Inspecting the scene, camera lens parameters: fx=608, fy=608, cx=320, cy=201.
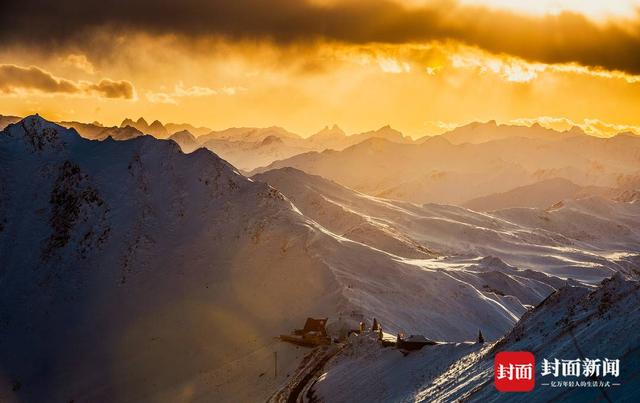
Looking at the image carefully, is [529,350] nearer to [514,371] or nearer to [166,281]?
[514,371]

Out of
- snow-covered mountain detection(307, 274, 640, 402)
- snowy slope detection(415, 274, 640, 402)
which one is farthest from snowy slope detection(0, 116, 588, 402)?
snowy slope detection(415, 274, 640, 402)

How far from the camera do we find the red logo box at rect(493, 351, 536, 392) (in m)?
36.3

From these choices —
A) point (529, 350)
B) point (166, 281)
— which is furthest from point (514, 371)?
point (166, 281)

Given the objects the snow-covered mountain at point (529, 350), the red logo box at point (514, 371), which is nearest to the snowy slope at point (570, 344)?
the snow-covered mountain at point (529, 350)

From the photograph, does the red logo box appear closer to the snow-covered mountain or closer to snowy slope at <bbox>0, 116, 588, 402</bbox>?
the snow-covered mountain

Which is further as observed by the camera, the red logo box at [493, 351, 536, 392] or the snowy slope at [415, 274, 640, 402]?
the red logo box at [493, 351, 536, 392]

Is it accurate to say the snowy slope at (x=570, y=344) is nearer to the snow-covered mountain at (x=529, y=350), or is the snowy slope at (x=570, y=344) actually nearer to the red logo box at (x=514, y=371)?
the snow-covered mountain at (x=529, y=350)

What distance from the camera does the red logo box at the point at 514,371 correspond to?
36344 mm

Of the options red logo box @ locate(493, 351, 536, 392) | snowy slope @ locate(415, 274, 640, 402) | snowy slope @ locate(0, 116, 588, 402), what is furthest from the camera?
snowy slope @ locate(0, 116, 588, 402)

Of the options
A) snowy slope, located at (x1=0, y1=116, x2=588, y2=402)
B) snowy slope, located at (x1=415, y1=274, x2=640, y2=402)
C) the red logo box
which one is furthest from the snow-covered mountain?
snowy slope, located at (x1=0, y1=116, x2=588, y2=402)

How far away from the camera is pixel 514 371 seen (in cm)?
3856

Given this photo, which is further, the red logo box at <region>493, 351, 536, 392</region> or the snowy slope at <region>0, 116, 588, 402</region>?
the snowy slope at <region>0, 116, 588, 402</region>

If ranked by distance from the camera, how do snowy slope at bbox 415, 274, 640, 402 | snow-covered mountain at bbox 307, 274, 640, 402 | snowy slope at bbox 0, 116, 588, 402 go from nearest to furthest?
snowy slope at bbox 415, 274, 640, 402, snow-covered mountain at bbox 307, 274, 640, 402, snowy slope at bbox 0, 116, 588, 402

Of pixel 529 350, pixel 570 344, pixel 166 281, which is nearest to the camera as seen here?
pixel 570 344
